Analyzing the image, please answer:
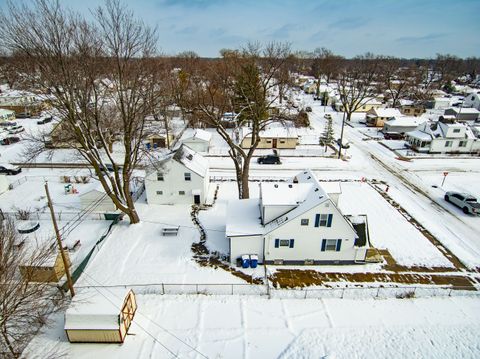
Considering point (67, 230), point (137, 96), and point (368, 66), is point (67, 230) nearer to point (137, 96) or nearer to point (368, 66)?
point (137, 96)

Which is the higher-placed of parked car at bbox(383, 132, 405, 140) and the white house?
the white house

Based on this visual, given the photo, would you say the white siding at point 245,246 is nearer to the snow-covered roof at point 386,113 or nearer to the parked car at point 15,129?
the parked car at point 15,129

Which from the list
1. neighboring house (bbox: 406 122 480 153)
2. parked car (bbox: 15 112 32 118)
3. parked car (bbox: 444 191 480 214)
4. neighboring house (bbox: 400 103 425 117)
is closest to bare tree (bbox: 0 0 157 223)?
parked car (bbox: 444 191 480 214)

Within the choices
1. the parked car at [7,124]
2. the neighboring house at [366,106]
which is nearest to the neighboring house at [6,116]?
the parked car at [7,124]

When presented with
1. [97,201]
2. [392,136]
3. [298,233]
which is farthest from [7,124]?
[392,136]

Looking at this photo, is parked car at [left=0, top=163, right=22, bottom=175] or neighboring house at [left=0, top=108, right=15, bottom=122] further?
neighboring house at [left=0, top=108, right=15, bottom=122]

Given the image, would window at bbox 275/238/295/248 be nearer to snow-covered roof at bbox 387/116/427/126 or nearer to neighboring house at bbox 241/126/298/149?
neighboring house at bbox 241/126/298/149

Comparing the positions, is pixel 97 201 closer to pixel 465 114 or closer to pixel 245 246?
pixel 245 246
